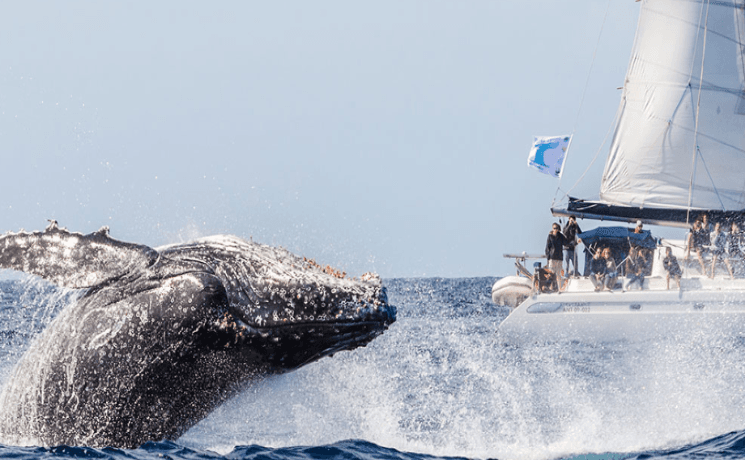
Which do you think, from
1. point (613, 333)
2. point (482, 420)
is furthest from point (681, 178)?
point (482, 420)

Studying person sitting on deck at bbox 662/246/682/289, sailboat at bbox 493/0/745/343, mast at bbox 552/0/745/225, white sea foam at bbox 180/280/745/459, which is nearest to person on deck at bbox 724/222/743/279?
sailboat at bbox 493/0/745/343

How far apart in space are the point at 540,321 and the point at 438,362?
6.62 metres

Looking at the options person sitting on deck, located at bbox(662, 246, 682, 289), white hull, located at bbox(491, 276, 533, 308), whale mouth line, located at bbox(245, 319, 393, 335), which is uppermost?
person sitting on deck, located at bbox(662, 246, 682, 289)

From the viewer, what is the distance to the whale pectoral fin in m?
4.52

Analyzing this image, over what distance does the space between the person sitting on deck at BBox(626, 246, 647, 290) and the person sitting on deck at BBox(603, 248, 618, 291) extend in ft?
1.28

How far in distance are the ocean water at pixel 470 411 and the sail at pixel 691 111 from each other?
988cm

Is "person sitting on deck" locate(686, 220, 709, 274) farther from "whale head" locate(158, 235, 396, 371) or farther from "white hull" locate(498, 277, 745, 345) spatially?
"whale head" locate(158, 235, 396, 371)

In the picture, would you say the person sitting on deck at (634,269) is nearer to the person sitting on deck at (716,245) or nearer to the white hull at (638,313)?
the white hull at (638,313)

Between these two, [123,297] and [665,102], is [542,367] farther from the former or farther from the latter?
[665,102]

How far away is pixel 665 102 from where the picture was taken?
2436cm

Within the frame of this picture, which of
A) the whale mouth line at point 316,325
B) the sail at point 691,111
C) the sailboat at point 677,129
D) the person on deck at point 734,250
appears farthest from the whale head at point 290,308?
the sail at point 691,111

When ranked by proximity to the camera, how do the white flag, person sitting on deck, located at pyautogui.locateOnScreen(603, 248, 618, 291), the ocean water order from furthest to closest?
the white flag < person sitting on deck, located at pyautogui.locateOnScreen(603, 248, 618, 291) < the ocean water

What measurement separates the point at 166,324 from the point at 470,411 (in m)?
5.17

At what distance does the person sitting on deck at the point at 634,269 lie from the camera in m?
20.0
